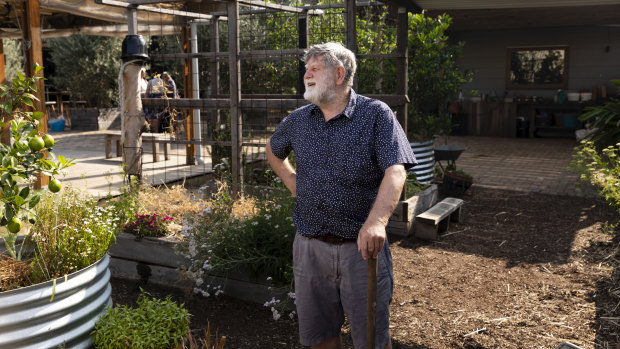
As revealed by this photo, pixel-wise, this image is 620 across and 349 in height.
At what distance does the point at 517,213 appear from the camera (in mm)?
7336

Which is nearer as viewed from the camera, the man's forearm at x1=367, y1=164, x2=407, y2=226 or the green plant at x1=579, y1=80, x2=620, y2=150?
the man's forearm at x1=367, y1=164, x2=407, y2=226

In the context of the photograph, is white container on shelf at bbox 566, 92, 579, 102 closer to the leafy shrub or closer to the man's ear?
the leafy shrub

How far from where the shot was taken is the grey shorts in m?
2.78

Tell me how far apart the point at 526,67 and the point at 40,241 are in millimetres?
15401

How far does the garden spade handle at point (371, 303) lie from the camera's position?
8.28ft

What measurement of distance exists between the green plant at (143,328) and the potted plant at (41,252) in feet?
0.32

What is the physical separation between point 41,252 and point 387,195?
1.78m

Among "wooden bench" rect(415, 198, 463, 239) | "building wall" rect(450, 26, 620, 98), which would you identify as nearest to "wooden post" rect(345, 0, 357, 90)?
"wooden bench" rect(415, 198, 463, 239)

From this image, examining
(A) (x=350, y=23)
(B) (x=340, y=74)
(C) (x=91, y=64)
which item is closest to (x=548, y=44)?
(A) (x=350, y=23)

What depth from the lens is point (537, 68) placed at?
1602 centimetres

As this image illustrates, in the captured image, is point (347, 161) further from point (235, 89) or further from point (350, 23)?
point (235, 89)

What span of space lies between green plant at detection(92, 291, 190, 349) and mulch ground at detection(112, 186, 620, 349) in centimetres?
72

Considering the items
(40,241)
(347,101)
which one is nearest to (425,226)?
(347,101)

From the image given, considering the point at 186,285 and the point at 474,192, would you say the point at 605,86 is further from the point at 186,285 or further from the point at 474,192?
the point at 186,285
